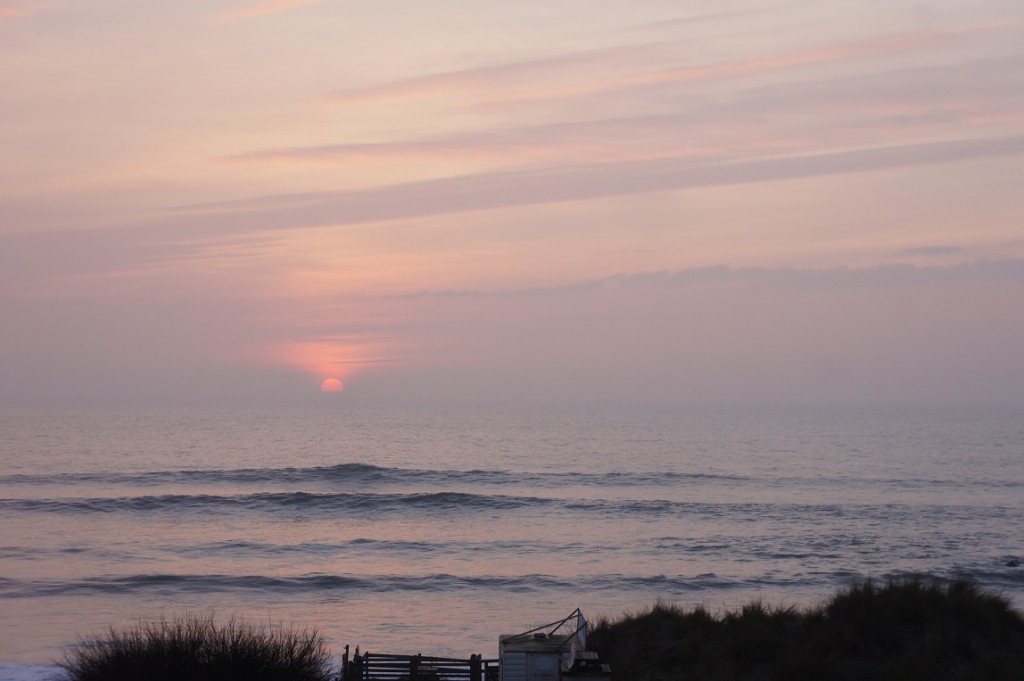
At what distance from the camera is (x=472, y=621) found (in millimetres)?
25062

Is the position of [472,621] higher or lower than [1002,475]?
lower

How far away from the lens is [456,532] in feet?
138

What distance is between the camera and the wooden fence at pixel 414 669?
56.0ft

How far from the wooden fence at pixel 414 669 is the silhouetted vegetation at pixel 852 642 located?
224 centimetres

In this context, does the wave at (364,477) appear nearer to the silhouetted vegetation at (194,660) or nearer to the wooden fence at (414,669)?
the wooden fence at (414,669)

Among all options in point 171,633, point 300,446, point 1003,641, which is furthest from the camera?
point 300,446

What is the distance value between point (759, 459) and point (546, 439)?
30300mm

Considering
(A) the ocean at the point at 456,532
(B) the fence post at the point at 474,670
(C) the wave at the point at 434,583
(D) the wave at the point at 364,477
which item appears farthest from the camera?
(D) the wave at the point at 364,477

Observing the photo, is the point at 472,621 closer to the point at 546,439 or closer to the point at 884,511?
the point at 884,511

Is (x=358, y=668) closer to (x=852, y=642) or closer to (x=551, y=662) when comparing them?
(x=551, y=662)

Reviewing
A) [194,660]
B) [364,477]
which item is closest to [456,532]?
[364,477]

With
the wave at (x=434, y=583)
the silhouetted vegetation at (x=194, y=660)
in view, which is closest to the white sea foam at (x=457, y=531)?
the wave at (x=434, y=583)

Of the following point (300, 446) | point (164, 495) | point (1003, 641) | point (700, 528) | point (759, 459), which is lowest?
point (1003, 641)

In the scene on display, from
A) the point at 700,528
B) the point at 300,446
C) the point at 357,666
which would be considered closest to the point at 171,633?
the point at 357,666
